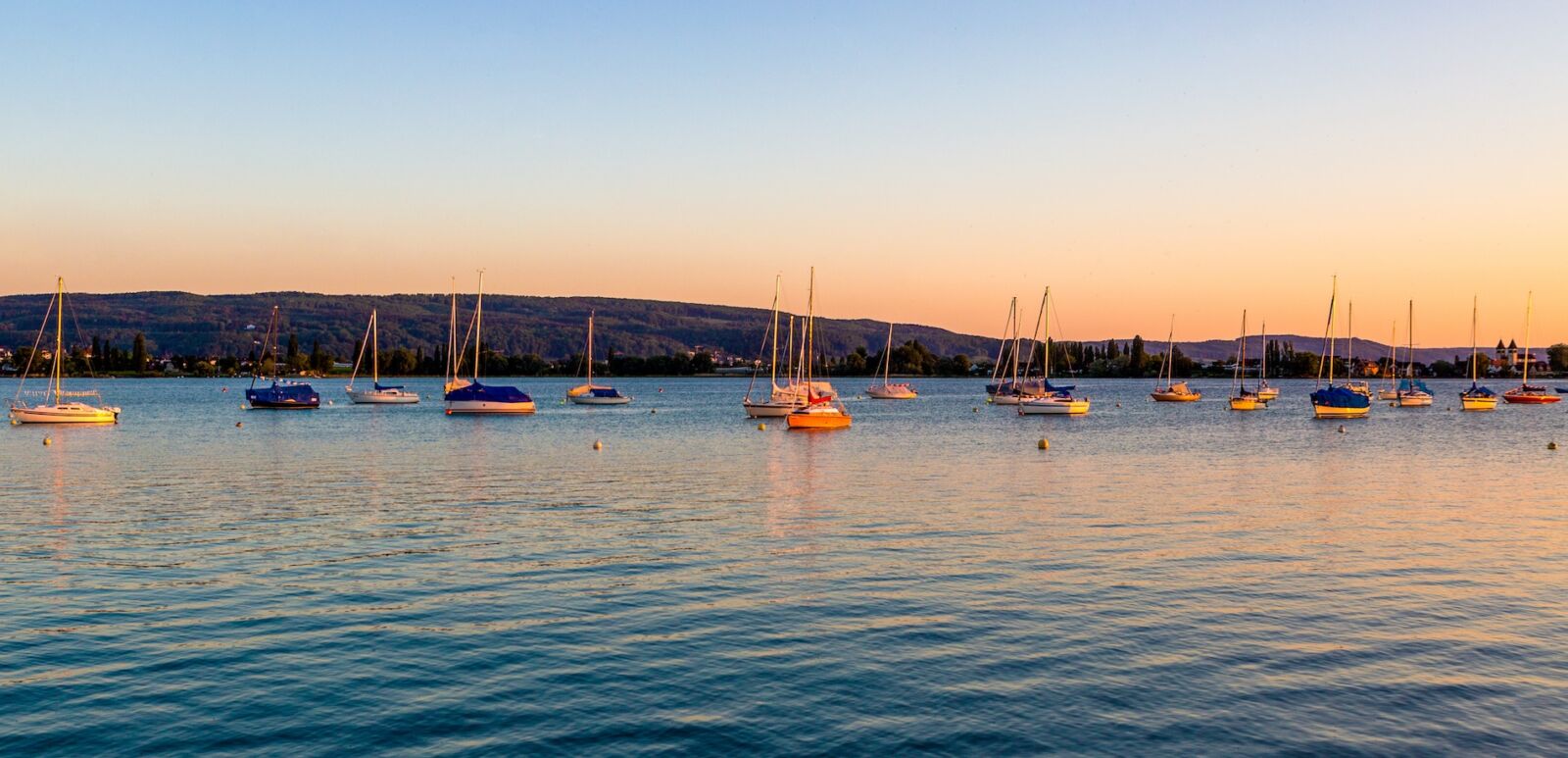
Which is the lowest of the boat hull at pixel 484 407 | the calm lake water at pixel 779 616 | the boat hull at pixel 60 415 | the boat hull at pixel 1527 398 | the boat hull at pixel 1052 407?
the boat hull at pixel 60 415

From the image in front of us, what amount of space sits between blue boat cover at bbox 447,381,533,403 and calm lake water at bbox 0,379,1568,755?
73.2 meters

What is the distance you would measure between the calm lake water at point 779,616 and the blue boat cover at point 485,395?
73.2 metres

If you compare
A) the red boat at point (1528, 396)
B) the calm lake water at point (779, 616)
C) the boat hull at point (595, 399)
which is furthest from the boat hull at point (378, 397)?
the red boat at point (1528, 396)

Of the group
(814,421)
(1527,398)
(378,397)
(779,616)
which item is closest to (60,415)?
(378,397)

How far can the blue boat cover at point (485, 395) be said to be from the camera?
126m

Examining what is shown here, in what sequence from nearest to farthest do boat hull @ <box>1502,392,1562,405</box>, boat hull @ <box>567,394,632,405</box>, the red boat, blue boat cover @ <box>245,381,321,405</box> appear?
blue boat cover @ <box>245,381,321,405</box> < boat hull @ <box>567,394,632,405</box> < boat hull @ <box>1502,392,1562,405</box> < the red boat

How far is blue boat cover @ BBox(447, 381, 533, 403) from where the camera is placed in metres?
126

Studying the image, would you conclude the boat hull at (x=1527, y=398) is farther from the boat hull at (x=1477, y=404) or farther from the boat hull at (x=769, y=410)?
the boat hull at (x=769, y=410)

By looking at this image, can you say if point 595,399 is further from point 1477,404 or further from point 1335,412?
point 1477,404

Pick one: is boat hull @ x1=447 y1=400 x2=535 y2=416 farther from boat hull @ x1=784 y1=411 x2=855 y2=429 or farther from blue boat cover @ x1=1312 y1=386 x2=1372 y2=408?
blue boat cover @ x1=1312 y1=386 x2=1372 y2=408

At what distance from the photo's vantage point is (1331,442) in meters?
87.0

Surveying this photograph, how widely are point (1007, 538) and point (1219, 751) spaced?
1855 centimetres

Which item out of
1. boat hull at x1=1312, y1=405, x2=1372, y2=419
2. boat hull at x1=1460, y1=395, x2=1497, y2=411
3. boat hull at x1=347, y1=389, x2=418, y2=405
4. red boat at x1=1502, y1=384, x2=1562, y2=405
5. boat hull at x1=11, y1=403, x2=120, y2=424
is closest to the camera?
boat hull at x1=11, y1=403, x2=120, y2=424

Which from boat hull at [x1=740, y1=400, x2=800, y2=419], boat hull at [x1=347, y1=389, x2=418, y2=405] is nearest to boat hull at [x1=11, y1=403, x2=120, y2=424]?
boat hull at [x1=347, y1=389, x2=418, y2=405]
